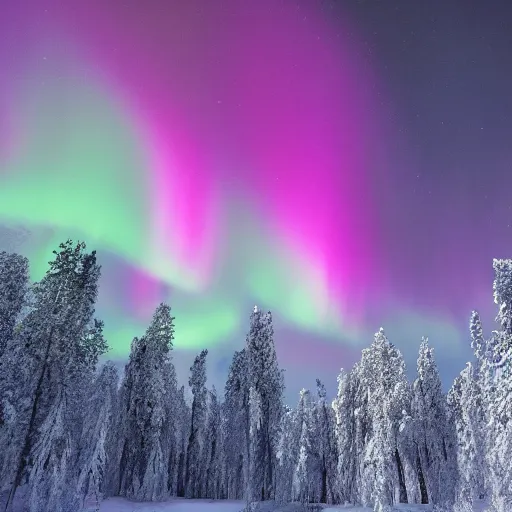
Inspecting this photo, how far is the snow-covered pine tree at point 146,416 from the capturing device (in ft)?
116

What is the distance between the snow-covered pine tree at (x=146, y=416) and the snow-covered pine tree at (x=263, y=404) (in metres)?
7.49

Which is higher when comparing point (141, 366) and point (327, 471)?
point (141, 366)

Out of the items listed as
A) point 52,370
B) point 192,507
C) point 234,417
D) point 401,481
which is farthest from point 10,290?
point 401,481

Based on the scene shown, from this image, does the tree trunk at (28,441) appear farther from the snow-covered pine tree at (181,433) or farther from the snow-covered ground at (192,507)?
the snow-covered pine tree at (181,433)

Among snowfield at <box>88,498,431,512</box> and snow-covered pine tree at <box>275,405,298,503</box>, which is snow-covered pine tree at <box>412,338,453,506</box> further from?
snow-covered pine tree at <box>275,405,298,503</box>

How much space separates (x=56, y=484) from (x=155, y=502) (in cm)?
1269

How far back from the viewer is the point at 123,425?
38.1m

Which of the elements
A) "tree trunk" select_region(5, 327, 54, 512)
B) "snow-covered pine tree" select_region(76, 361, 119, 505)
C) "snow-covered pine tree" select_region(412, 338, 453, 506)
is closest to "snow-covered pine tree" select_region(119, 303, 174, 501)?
"snow-covered pine tree" select_region(76, 361, 119, 505)

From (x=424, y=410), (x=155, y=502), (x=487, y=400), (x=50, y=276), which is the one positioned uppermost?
(x=50, y=276)

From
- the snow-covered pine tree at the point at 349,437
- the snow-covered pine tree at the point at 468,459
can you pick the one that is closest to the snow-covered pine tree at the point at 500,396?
the snow-covered pine tree at the point at 468,459

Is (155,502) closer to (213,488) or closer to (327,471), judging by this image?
(327,471)

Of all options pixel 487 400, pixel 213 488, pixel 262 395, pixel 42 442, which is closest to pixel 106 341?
pixel 42 442

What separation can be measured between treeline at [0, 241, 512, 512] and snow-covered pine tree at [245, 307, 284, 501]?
96 millimetres

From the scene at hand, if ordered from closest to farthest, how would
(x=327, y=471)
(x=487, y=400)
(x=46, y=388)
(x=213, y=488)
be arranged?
(x=487, y=400), (x=46, y=388), (x=327, y=471), (x=213, y=488)
